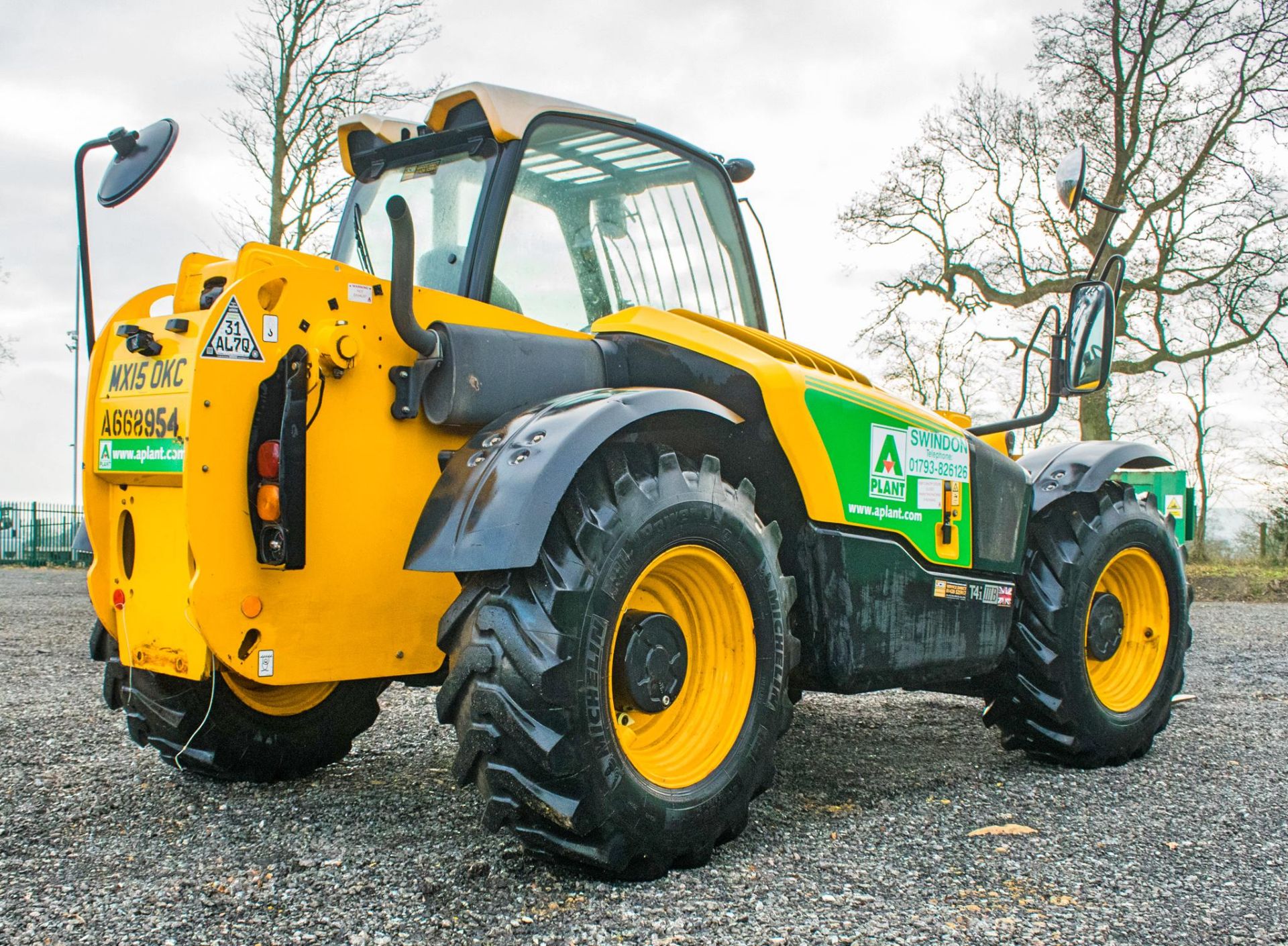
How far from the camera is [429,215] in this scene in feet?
12.7

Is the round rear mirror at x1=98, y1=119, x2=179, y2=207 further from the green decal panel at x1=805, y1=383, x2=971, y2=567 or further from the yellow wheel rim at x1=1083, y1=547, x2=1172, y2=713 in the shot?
the yellow wheel rim at x1=1083, y1=547, x2=1172, y2=713

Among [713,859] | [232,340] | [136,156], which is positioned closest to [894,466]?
[713,859]

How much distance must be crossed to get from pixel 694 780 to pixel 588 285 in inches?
68.1

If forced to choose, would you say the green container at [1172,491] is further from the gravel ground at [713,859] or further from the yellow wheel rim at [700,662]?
the yellow wheel rim at [700,662]

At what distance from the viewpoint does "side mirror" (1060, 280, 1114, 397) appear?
4.31 meters

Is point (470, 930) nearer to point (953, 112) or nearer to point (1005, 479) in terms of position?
point (1005, 479)

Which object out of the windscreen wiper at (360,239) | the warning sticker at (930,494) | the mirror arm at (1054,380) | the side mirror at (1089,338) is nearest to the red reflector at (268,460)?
the windscreen wiper at (360,239)

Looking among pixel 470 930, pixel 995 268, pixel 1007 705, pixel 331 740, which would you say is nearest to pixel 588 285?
pixel 331 740

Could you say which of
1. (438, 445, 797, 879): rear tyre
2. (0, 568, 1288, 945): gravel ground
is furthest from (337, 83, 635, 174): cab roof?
(0, 568, 1288, 945): gravel ground

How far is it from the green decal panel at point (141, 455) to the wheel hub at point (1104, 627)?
11.8 ft

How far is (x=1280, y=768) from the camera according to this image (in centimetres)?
465

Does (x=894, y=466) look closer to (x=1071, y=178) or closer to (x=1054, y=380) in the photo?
(x=1054, y=380)

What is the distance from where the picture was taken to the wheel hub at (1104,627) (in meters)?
4.80

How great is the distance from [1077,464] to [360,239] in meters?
3.07
